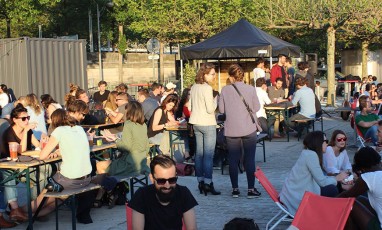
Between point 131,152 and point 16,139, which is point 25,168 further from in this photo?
point 131,152

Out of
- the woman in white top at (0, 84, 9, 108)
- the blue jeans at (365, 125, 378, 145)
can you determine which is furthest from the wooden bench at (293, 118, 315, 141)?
the woman in white top at (0, 84, 9, 108)

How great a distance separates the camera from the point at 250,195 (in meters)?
10.0

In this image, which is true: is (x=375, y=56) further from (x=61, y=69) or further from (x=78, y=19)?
(x=61, y=69)

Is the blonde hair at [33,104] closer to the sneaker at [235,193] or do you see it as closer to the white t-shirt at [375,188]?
the sneaker at [235,193]

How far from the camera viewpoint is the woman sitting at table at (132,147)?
951 cm

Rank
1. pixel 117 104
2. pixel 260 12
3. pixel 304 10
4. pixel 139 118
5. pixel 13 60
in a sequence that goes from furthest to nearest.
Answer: pixel 260 12 → pixel 304 10 → pixel 13 60 → pixel 117 104 → pixel 139 118

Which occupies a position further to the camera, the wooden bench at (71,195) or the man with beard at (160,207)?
the wooden bench at (71,195)

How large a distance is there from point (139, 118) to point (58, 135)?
156 centimetres

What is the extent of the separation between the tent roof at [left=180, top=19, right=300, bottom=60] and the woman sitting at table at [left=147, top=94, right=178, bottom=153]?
21.0 ft

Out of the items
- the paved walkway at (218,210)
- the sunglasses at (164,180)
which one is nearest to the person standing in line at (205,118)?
the paved walkway at (218,210)

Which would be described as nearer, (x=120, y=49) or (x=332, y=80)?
(x=332, y=80)

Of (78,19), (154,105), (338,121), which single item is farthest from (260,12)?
(78,19)

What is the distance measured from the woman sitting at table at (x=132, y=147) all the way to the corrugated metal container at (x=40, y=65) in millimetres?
11127

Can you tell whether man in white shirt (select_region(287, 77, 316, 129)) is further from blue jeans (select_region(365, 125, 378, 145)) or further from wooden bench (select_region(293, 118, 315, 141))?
blue jeans (select_region(365, 125, 378, 145))
